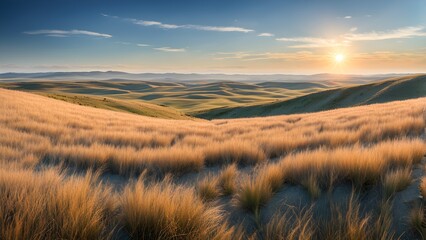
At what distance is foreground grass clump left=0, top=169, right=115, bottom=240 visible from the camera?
255 cm

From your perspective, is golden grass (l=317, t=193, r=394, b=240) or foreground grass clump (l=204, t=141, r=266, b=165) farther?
foreground grass clump (l=204, t=141, r=266, b=165)

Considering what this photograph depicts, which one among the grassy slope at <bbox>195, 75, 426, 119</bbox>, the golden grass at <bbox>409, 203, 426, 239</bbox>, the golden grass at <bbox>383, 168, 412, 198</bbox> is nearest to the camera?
the golden grass at <bbox>409, 203, 426, 239</bbox>

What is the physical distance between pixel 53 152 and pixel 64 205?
4.68 metres

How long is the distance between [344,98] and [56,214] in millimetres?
67019

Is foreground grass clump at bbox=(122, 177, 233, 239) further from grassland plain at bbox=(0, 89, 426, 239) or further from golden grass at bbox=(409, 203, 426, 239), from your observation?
golden grass at bbox=(409, 203, 426, 239)

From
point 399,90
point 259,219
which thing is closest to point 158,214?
point 259,219

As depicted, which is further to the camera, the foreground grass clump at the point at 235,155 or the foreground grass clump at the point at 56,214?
the foreground grass clump at the point at 235,155

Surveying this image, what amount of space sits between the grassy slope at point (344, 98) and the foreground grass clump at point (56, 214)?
58.6 meters

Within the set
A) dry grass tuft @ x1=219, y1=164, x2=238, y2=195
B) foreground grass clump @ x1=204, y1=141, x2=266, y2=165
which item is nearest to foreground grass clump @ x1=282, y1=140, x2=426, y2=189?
dry grass tuft @ x1=219, y1=164, x2=238, y2=195

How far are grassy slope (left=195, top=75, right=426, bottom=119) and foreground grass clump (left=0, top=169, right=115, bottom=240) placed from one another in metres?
58.6

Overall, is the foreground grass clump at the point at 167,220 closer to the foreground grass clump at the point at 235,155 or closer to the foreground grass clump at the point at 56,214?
the foreground grass clump at the point at 56,214

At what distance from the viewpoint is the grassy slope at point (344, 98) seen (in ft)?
179

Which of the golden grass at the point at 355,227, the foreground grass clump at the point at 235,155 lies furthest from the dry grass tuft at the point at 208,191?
the foreground grass clump at the point at 235,155

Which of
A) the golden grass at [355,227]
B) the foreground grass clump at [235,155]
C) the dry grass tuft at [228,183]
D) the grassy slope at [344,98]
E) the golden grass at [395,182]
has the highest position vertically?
the golden grass at [395,182]
